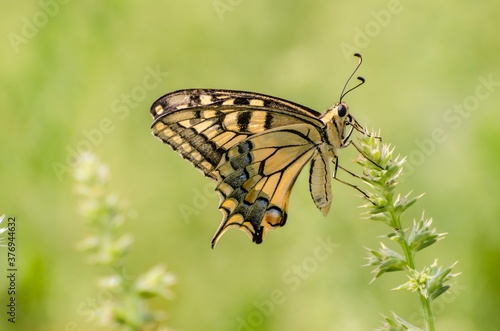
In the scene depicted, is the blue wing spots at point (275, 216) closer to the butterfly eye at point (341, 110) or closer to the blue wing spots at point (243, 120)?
the blue wing spots at point (243, 120)

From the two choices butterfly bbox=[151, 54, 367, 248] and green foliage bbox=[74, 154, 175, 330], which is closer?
green foliage bbox=[74, 154, 175, 330]

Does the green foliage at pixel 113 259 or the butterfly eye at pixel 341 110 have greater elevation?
the butterfly eye at pixel 341 110

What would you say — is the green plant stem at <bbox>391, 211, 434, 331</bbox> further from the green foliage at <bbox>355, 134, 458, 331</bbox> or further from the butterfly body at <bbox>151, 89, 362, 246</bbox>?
the butterfly body at <bbox>151, 89, 362, 246</bbox>

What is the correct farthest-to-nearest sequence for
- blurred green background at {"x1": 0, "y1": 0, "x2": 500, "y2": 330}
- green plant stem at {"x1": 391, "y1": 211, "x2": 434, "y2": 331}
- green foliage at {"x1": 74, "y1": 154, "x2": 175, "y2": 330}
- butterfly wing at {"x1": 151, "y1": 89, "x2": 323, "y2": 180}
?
blurred green background at {"x1": 0, "y1": 0, "x2": 500, "y2": 330}
butterfly wing at {"x1": 151, "y1": 89, "x2": 323, "y2": 180}
green plant stem at {"x1": 391, "y1": 211, "x2": 434, "y2": 331}
green foliage at {"x1": 74, "y1": 154, "x2": 175, "y2": 330}

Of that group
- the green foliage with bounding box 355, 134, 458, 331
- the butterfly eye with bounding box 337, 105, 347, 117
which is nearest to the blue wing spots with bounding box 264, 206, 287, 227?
the butterfly eye with bounding box 337, 105, 347, 117

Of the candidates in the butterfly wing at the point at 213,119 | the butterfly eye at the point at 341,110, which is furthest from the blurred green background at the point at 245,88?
the butterfly eye at the point at 341,110

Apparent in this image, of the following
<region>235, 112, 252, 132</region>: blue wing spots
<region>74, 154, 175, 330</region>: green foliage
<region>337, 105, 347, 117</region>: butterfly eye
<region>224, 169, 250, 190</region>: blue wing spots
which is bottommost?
<region>74, 154, 175, 330</region>: green foliage

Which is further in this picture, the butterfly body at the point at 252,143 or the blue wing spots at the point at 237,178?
the blue wing spots at the point at 237,178
